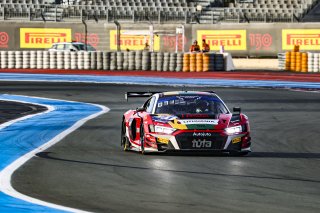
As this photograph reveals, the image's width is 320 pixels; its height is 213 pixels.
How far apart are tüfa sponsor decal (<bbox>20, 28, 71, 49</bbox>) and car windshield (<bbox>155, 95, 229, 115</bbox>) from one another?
129ft

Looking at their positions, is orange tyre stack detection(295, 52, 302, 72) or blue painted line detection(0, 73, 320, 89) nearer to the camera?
blue painted line detection(0, 73, 320, 89)

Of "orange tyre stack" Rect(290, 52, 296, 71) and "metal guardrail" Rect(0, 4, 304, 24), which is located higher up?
"metal guardrail" Rect(0, 4, 304, 24)

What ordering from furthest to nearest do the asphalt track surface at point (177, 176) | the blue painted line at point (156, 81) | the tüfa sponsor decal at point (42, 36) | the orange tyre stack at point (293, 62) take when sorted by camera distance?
1. the tüfa sponsor decal at point (42, 36)
2. the orange tyre stack at point (293, 62)
3. the blue painted line at point (156, 81)
4. the asphalt track surface at point (177, 176)

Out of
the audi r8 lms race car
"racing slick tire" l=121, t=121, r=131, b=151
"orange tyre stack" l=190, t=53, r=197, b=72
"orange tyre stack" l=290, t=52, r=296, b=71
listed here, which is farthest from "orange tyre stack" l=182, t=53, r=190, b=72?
the audi r8 lms race car

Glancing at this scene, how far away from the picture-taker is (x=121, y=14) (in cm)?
5594

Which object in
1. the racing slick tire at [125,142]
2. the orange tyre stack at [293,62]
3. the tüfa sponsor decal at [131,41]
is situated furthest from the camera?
the tüfa sponsor decal at [131,41]

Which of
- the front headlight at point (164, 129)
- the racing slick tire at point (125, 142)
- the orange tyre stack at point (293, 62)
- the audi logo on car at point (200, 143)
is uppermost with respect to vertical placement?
the front headlight at point (164, 129)

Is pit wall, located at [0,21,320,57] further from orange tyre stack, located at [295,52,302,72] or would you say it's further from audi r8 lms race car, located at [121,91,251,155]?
audi r8 lms race car, located at [121,91,251,155]

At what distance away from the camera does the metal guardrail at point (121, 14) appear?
55.3 metres

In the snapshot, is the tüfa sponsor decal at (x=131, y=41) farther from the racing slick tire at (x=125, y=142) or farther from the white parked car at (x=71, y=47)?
the racing slick tire at (x=125, y=142)

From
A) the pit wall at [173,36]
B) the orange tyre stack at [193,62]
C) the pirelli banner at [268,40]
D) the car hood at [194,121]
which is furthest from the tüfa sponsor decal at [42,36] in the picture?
the car hood at [194,121]

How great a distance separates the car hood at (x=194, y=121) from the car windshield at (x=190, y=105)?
548 mm

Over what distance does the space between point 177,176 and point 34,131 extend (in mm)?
7513

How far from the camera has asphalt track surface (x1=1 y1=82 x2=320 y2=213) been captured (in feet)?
34.4
